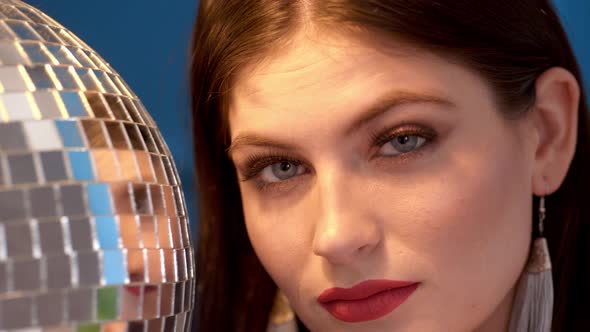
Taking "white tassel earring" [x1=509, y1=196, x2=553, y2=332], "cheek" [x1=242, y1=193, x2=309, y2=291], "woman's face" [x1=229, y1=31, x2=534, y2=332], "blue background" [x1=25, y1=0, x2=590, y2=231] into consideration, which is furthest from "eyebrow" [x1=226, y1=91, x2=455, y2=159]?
"blue background" [x1=25, y1=0, x2=590, y2=231]

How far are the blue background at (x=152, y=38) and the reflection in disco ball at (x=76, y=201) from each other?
88cm

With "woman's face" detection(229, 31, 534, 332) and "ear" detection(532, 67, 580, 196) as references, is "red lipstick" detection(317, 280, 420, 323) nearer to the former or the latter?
"woman's face" detection(229, 31, 534, 332)

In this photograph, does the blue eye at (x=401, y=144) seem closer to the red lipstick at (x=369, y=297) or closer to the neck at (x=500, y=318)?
the red lipstick at (x=369, y=297)

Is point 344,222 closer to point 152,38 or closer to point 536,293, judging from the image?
point 536,293

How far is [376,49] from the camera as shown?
951 millimetres

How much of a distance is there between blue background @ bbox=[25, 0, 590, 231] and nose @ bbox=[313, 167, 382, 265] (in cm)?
62

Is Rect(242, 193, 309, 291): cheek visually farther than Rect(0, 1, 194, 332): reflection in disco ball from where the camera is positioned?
Yes

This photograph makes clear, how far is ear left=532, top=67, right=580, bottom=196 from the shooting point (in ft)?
3.57

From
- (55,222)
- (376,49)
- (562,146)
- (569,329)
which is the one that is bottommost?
(569,329)

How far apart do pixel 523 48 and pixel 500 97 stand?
0.09 m

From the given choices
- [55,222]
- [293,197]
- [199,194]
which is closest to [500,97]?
[293,197]

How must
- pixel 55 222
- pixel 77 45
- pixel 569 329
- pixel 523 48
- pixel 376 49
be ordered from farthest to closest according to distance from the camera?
1. pixel 569 329
2. pixel 523 48
3. pixel 376 49
4. pixel 77 45
5. pixel 55 222

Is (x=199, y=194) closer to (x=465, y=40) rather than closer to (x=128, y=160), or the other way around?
(x=465, y=40)

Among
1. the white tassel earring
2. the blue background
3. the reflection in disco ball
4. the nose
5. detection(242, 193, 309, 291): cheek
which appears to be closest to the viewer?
the reflection in disco ball
